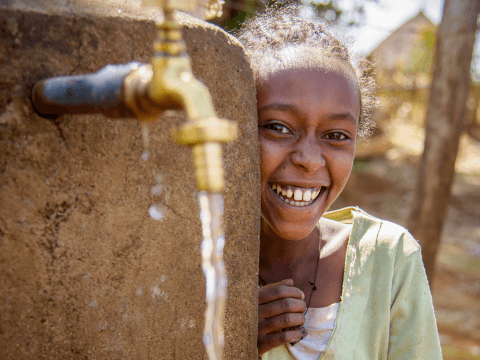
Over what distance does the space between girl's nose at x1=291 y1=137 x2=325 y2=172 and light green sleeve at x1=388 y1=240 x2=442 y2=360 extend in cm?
47

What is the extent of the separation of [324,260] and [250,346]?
48 centimetres

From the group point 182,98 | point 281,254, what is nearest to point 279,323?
point 281,254

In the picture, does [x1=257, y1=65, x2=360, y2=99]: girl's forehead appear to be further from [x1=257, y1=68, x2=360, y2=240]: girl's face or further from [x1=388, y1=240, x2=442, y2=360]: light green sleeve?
[x1=388, y1=240, x2=442, y2=360]: light green sleeve

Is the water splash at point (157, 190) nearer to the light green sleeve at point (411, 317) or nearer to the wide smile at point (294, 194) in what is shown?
the wide smile at point (294, 194)

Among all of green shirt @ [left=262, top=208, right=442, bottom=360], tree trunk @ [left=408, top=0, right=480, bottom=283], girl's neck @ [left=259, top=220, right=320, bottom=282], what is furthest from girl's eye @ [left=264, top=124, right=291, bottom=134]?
tree trunk @ [left=408, top=0, right=480, bottom=283]

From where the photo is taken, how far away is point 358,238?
150 cm

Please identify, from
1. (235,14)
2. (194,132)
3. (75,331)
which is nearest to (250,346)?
(75,331)

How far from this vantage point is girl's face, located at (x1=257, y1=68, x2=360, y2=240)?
1245 mm

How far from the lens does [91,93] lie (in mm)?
712

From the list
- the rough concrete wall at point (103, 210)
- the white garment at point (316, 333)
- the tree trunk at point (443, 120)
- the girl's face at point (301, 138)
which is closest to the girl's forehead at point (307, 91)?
the girl's face at point (301, 138)

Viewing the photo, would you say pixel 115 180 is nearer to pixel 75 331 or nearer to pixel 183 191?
pixel 183 191

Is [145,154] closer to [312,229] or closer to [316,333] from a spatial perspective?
[312,229]

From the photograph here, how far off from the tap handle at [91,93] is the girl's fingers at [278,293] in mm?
772

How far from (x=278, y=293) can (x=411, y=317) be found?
1.51ft
